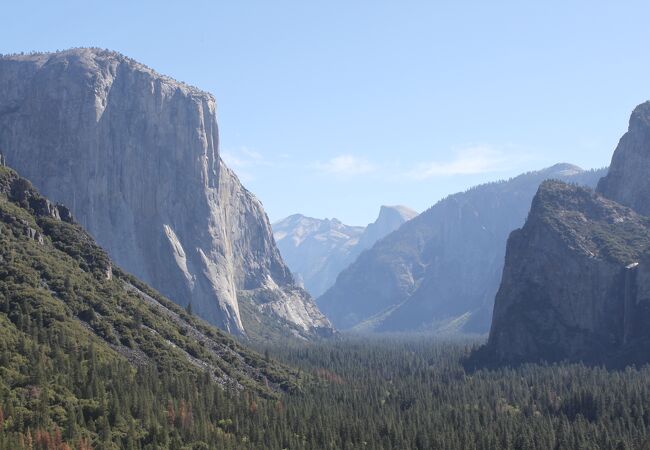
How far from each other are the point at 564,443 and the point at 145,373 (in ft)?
269

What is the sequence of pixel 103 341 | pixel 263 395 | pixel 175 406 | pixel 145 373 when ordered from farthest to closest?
pixel 263 395 → pixel 103 341 → pixel 145 373 → pixel 175 406

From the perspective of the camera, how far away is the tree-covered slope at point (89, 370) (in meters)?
122

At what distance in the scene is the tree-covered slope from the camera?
122 m

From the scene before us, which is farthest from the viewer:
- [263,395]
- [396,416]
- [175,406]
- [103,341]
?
[263,395]

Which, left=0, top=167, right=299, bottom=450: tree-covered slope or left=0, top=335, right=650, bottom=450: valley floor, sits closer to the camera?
left=0, top=335, right=650, bottom=450: valley floor

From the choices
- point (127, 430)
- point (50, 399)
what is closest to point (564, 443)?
point (127, 430)

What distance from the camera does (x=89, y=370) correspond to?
466ft

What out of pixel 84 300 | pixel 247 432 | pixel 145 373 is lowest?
pixel 247 432

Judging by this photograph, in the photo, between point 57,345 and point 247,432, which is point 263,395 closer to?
point 247,432

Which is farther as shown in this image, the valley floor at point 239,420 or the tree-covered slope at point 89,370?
the tree-covered slope at point 89,370

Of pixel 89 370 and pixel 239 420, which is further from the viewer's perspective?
pixel 239 420

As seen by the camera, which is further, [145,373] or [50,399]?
[145,373]

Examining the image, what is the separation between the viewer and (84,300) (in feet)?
591

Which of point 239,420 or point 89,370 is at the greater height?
point 89,370
